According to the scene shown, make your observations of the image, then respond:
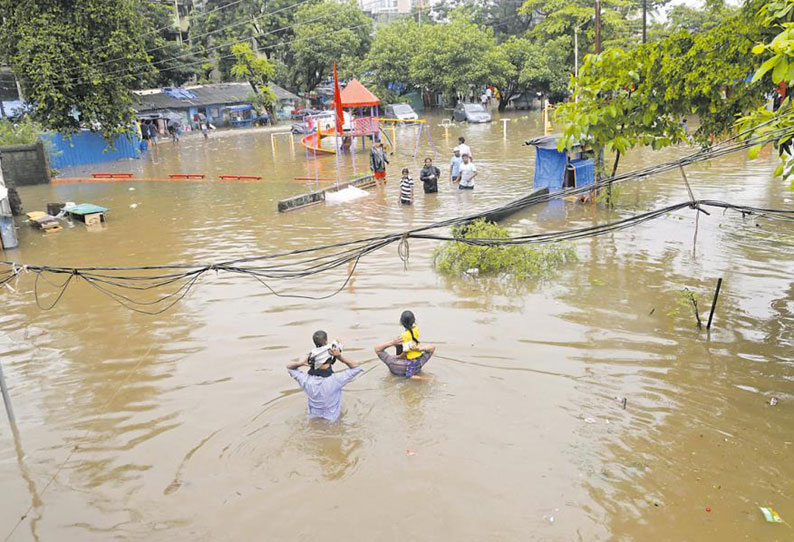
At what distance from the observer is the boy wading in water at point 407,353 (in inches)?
308

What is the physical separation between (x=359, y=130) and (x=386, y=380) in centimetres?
2229

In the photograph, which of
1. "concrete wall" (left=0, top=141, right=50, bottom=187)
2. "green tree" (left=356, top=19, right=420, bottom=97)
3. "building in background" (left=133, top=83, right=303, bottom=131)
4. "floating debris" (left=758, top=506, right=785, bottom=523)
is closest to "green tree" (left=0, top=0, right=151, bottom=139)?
"concrete wall" (left=0, top=141, right=50, bottom=187)

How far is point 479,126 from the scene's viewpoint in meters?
42.5

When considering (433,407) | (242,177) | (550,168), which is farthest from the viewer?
(242,177)

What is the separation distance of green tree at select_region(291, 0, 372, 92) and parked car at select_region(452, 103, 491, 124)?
12982 millimetres

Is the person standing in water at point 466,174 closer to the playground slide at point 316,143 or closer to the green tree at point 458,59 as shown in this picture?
the playground slide at point 316,143

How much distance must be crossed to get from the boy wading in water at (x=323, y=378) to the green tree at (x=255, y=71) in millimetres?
47164

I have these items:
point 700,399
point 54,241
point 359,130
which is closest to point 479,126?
point 359,130

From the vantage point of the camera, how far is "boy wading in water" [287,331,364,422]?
7.05 metres

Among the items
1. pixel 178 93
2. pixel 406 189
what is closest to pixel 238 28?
pixel 178 93

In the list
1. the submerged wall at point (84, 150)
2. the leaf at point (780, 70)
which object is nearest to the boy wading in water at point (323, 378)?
the leaf at point (780, 70)

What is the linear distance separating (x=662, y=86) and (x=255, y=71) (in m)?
47.7

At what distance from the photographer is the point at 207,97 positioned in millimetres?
51750

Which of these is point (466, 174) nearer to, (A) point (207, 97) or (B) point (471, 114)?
(B) point (471, 114)
